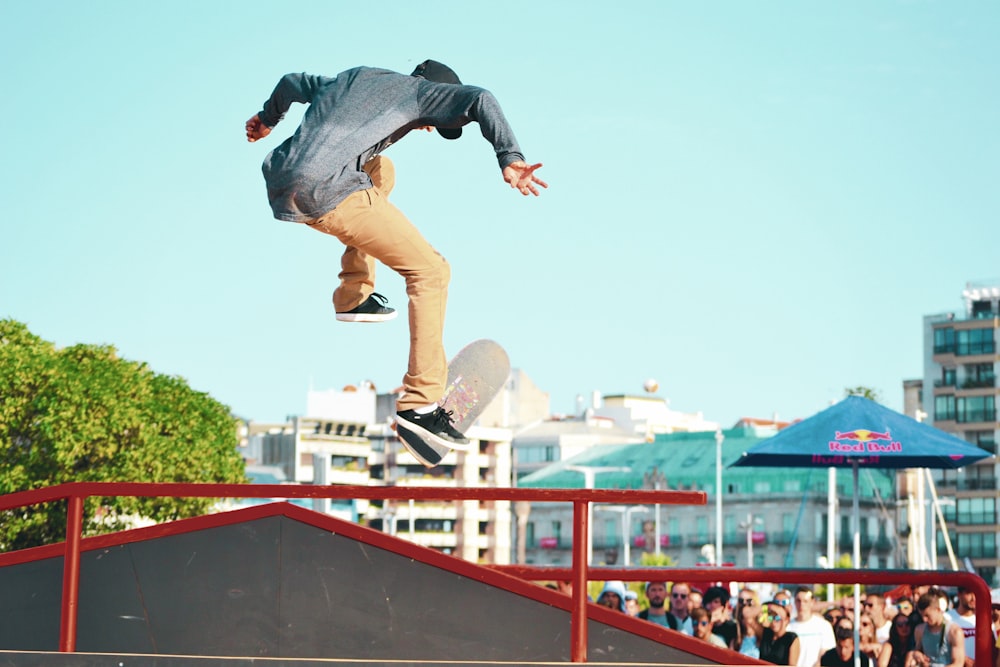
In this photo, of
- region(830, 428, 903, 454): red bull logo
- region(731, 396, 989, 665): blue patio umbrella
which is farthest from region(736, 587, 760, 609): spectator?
region(830, 428, 903, 454): red bull logo

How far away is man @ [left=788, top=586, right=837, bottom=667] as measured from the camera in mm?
12867

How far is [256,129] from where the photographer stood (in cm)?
824

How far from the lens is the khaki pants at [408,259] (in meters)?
7.39

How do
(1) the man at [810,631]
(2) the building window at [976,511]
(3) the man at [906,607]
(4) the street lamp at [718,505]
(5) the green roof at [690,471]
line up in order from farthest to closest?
1. (5) the green roof at [690,471]
2. (2) the building window at [976,511]
3. (4) the street lamp at [718,505]
4. (3) the man at [906,607]
5. (1) the man at [810,631]

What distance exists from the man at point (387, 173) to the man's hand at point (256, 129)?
0.32m

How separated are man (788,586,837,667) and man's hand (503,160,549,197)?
6.76m

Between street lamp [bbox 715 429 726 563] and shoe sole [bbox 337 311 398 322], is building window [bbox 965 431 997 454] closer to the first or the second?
street lamp [bbox 715 429 726 563]

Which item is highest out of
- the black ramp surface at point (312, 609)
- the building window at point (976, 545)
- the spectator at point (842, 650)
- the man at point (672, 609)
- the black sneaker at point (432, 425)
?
the black sneaker at point (432, 425)

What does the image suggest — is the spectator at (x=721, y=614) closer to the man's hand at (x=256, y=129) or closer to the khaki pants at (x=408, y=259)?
the khaki pants at (x=408, y=259)

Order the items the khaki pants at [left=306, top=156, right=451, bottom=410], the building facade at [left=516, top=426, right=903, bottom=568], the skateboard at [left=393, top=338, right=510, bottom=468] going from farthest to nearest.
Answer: the building facade at [left=516, top=426, right=903, bottom=568], the skateboard at [left=393, top=338, right=510, bottom=468], the khaki pants at [left=306, top=156, right=451, bottom=410]

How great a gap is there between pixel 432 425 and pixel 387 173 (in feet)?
4.37

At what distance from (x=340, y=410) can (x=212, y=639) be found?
149 meters

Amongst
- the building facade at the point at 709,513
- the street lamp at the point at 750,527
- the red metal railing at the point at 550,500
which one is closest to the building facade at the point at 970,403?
the building facade at the point at 709,513

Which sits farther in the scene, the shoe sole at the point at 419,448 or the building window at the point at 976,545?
the building window at the point at 976,545
